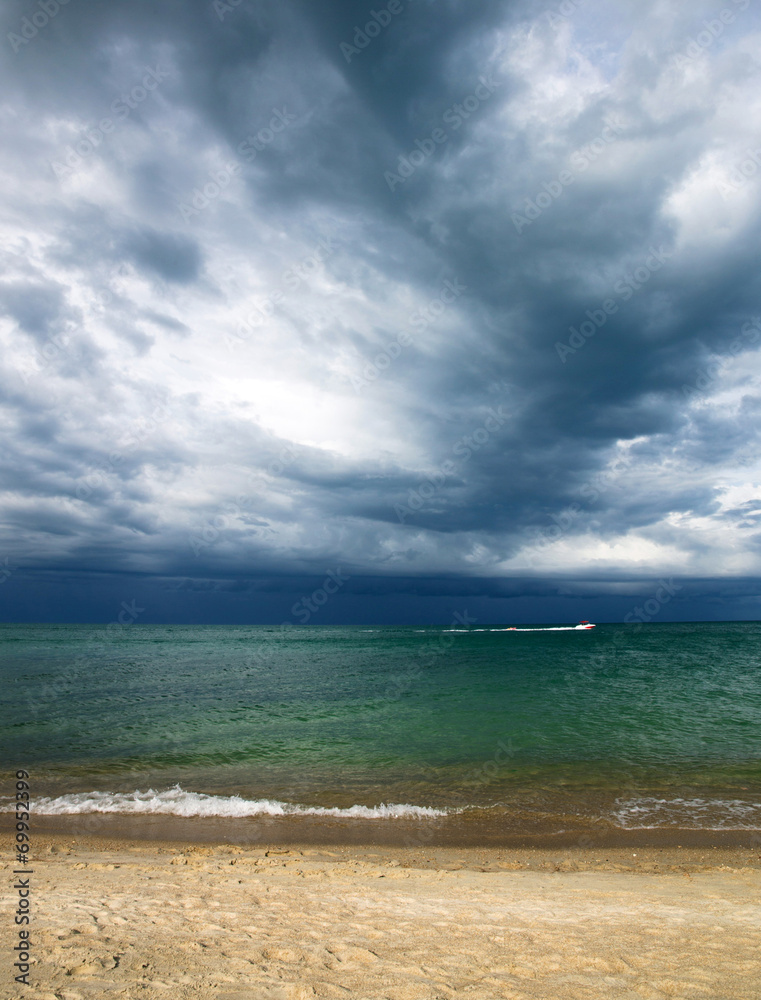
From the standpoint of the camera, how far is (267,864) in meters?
10.6

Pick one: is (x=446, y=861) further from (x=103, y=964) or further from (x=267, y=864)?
(x=103, y=964)

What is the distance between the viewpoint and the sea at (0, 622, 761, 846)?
13.2m

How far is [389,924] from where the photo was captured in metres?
7.54

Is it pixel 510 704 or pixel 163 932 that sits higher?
pixel 163 932

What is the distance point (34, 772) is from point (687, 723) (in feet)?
95.7

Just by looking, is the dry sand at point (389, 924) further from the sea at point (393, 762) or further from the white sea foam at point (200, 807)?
the white sea foam at point (200, 807)

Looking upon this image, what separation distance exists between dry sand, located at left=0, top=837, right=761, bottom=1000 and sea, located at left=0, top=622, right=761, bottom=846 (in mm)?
1572

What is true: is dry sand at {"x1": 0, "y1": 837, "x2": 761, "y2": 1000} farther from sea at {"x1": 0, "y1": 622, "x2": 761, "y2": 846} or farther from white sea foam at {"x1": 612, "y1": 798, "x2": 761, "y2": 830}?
sea at {"x1": 0, "y1": 622, "x2": 761, "y2": 846}

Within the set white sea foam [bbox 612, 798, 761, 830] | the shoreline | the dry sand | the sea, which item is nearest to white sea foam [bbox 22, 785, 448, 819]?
the sea

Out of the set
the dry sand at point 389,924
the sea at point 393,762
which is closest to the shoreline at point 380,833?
the sea at point 393,762

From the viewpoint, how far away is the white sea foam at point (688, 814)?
1295 cm

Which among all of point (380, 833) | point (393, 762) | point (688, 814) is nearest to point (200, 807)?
point (380, 833)

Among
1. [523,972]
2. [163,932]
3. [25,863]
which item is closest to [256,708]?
[25,863]

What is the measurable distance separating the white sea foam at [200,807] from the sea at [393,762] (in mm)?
62
